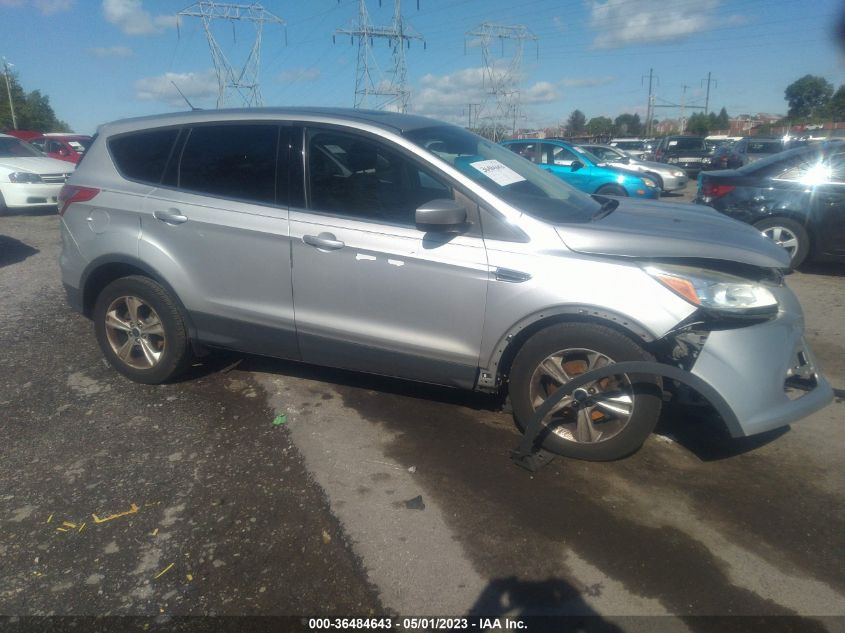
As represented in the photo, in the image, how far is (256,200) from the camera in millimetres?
3867

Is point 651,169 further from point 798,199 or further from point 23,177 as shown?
point 23,177

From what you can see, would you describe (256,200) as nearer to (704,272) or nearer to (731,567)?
(704,272)

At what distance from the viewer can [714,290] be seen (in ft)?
10.2

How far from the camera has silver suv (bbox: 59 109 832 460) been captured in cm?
315

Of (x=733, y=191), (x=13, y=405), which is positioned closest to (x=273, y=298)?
(x=13, y=405)

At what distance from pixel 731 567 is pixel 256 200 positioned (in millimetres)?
3221

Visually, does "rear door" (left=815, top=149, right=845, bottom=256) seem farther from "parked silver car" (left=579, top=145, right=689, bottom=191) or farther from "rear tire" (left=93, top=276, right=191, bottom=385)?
"parked silver car" (left=579, top=145, right=689, bottom=191)

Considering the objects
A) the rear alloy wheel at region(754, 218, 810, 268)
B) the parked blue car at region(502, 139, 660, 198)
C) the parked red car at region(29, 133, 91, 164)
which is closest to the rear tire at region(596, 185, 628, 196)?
the parked blue car at region(502, 139, 660, 198)

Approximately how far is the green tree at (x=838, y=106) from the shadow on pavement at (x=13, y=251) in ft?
174

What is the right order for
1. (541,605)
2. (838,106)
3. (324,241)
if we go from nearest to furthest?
(541,605)
(324,241)
(838,106)

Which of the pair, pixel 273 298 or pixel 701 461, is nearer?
pixel 701 461

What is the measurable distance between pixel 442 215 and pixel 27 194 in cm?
1191

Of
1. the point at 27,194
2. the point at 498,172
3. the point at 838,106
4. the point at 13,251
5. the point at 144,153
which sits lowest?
the point at 13,251

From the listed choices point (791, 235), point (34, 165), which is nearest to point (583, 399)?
point (791, 235)
